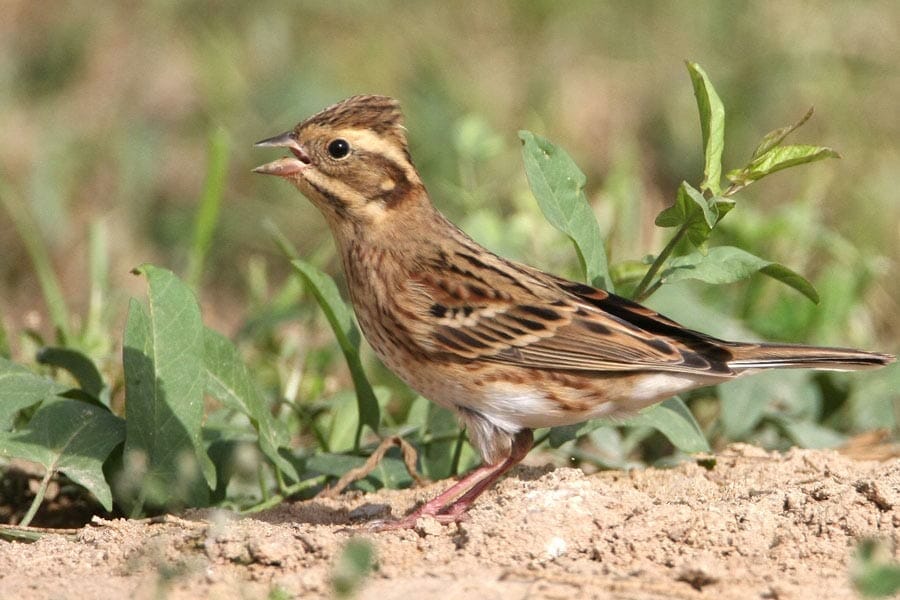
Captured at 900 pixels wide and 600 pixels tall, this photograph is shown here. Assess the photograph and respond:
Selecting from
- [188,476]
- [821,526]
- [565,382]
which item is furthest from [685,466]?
[188,476]

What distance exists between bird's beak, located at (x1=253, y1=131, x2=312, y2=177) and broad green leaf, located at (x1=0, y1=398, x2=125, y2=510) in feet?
3.82

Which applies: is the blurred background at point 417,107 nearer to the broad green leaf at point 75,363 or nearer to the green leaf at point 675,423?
the green leaf at point 675,423

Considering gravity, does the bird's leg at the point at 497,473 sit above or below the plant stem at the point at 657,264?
below

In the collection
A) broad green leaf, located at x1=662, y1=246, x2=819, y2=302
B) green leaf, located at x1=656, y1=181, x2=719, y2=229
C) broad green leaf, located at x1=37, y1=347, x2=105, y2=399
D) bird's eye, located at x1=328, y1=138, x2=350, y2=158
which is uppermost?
green leaf, located at x1=656, y1=181, x2=719, y2=229

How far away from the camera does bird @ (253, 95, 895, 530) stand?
5.54 metres

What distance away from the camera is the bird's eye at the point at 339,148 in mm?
5875

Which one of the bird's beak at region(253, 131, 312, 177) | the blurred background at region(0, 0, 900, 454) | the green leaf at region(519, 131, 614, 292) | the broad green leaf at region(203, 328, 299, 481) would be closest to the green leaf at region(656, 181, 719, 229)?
the green leaf at region(519, 131, 614, 292)

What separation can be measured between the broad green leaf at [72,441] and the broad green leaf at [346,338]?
946mm

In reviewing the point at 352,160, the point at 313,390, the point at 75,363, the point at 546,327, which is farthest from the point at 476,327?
the point at 75,363

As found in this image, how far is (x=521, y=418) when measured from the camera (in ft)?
18.1

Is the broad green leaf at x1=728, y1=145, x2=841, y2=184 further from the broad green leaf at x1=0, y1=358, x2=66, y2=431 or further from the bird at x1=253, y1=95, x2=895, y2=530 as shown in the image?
the broad green leaf at x1=0, y1=358, x2=66, y2=431

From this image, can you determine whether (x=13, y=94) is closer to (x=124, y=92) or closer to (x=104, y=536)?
(x=124, y=92)

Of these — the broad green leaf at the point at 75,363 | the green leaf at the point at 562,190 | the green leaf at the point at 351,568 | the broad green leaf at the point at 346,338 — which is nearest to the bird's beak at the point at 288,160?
the broad green leaf at the point at 346,338

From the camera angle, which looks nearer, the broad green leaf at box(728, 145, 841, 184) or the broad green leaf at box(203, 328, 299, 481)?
the broad green leaf at box(728, 145, 841, 184)
